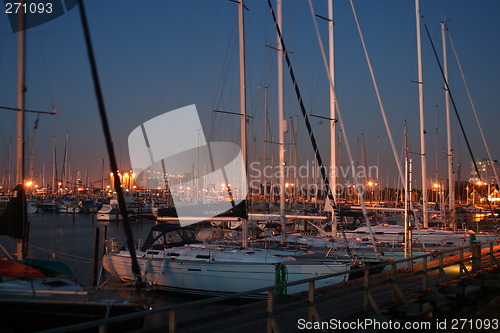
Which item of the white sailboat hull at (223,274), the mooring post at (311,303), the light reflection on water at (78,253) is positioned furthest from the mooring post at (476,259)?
the light reflection on water at (78,253)

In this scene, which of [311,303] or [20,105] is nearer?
[311,303]

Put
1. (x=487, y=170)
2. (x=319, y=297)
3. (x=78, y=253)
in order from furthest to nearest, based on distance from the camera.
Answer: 1. (x=487, y=170)
2. (x=78, y=253)
3. (x=319, y=297)

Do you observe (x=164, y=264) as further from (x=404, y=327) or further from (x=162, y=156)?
(x=162, y=156)

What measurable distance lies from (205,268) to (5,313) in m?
8.00

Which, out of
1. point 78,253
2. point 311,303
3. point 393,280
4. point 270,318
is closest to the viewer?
point 270,318

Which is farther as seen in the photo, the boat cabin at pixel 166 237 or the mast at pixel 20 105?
the boat cabin at pixel 166 237

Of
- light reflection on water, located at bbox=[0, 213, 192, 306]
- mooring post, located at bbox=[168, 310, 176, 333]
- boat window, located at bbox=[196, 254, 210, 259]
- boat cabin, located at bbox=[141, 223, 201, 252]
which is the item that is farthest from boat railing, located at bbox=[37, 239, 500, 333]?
boat cabin, located at bbox=[141, 223, 201, 252]

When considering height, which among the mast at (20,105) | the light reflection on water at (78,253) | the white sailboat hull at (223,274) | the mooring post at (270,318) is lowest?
the light reflection on water at (78,253)

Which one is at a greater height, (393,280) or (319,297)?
(393,280)

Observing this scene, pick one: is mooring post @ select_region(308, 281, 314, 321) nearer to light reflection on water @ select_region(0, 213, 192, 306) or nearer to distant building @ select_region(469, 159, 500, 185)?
light reflection on water @ select_region(0, 213, 192, 306)

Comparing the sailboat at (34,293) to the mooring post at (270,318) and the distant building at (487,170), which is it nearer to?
the mooring post at (270,318)

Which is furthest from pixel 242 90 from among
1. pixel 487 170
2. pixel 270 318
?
pixel 487 170

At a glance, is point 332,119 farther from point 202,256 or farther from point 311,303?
point 311,303

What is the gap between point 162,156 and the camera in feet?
147
